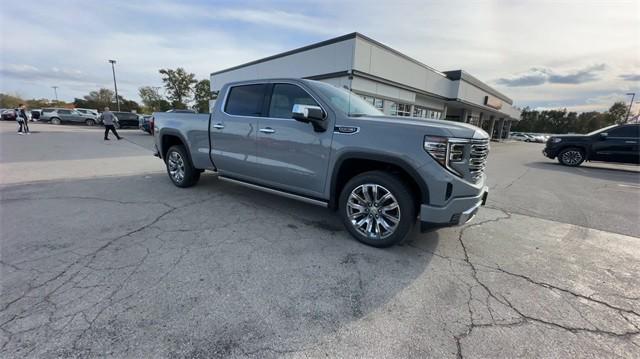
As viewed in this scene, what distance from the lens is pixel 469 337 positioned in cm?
202

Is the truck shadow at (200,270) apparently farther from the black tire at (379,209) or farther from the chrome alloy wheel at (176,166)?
the chrome alloy wheel at (176,166)

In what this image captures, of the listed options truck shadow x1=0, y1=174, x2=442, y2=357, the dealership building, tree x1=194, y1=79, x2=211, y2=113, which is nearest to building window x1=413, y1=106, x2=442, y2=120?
the dealership building

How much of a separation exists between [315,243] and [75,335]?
7.36 feet

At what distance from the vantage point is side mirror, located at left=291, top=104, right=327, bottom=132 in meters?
3.23

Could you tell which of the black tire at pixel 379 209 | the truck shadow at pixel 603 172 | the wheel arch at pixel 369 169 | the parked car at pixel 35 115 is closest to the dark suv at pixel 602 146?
the truck shadow at pixel 603 172

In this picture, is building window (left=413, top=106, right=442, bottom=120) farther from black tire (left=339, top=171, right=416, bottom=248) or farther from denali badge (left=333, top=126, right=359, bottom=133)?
black tire (left=339, top=171, right=416, bottom=248)

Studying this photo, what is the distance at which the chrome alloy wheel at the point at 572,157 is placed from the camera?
11781 millimetres

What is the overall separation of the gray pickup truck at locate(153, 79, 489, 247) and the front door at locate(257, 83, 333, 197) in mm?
14

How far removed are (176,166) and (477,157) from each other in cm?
544

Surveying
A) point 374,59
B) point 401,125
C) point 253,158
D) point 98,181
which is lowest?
point 98,181

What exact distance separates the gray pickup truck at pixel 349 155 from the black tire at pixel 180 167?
775mm

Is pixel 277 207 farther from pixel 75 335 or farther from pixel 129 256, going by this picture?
pixel 75 335

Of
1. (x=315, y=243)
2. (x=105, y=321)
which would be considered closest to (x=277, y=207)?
(x=315, y=243)

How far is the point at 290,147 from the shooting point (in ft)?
12.5
